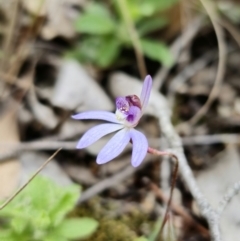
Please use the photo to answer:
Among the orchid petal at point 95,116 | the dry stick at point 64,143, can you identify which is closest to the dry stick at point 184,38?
the dry stick at point 64,143

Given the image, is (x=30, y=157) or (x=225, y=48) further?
(x=225, y=48)

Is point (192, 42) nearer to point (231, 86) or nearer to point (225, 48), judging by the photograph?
point (225, 48)

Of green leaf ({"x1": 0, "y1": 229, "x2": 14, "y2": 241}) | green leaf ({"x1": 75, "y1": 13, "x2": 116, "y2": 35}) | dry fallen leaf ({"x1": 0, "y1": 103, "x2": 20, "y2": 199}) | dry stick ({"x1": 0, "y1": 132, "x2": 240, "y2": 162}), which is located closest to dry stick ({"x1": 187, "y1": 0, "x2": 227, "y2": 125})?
dry stick ({"x1": 0, "y1": 132, "x2": 240, "y2": 162})

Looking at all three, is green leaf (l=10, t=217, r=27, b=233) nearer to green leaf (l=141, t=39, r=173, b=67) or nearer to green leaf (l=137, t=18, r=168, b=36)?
green leaf (l=141, t=39, r=173, b=67)

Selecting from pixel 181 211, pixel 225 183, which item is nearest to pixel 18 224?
pixel 181 211

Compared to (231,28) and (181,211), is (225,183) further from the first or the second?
(231,28)

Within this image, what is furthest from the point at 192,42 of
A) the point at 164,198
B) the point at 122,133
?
the point at 122,133

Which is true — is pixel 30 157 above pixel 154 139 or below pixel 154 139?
above
